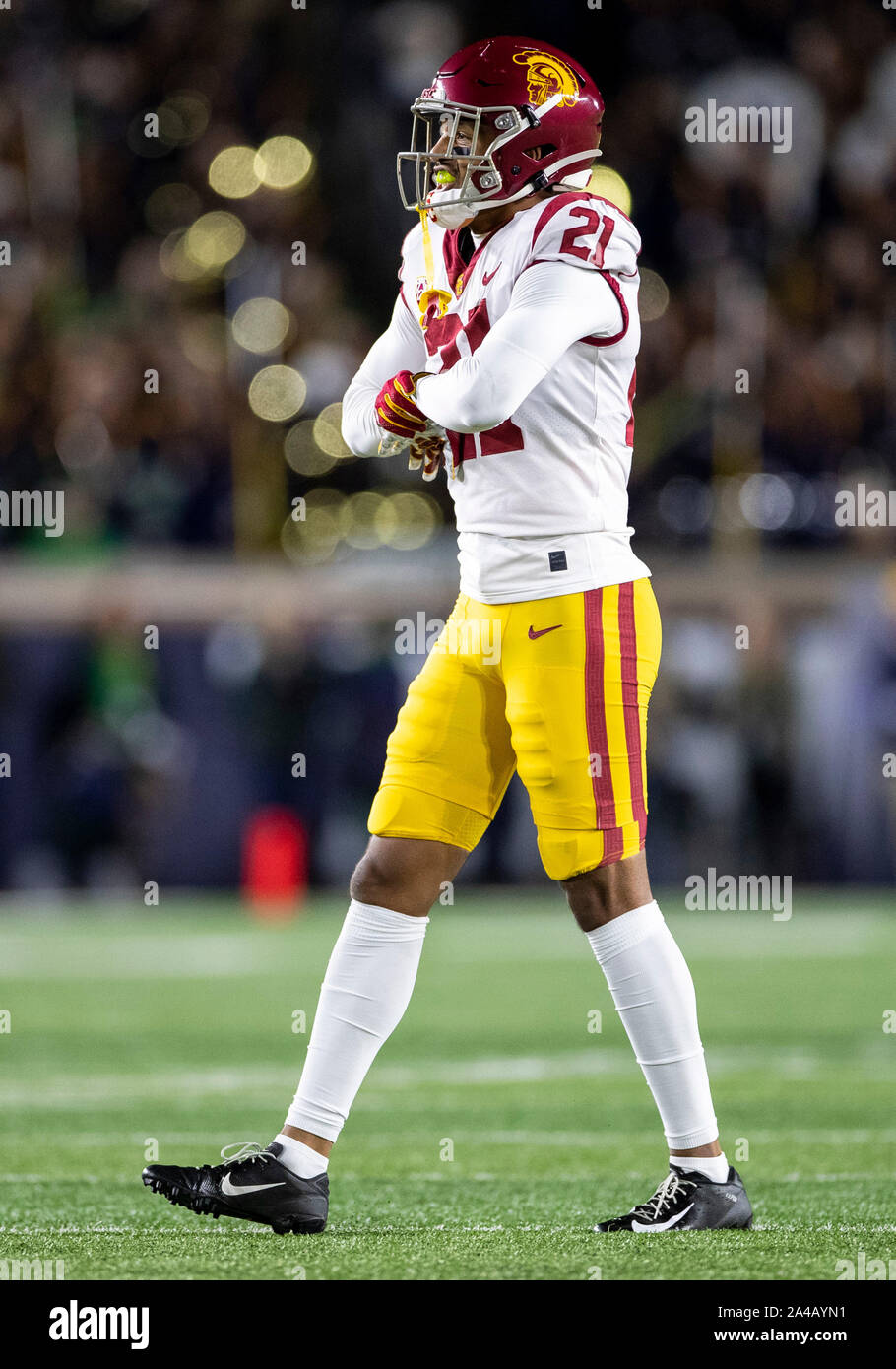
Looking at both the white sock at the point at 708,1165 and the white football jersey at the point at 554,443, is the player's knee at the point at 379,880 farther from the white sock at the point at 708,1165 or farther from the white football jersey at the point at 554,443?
the white sock at the point at 708,1165

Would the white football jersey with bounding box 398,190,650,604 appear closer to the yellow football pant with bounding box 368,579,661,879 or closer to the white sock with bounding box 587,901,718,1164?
the yellow football pant with bounding box 368,579,661,879

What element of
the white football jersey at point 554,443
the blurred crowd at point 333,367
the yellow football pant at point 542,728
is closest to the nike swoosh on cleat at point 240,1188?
the yellow football pant at point 542,728

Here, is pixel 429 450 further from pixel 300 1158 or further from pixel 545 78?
pixel 300 1158

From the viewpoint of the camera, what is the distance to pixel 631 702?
350 centimetres

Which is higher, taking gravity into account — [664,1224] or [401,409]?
[401,409]

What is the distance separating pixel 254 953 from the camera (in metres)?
8.92

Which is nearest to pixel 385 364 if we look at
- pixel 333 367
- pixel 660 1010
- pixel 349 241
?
pixel 660 1010

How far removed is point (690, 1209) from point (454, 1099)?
2038mm

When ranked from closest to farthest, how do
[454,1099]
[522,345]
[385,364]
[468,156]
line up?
[522,345] → [468,156] → [385,364] → [454,1099]

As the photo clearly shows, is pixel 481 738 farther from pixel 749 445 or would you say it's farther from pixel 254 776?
pixel 749 445

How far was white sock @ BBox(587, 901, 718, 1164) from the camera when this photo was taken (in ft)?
11.3

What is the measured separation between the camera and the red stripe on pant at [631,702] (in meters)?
3.48

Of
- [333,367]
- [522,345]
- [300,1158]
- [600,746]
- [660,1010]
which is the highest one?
[333,367]

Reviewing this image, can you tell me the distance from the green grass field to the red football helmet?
6.20 feet
